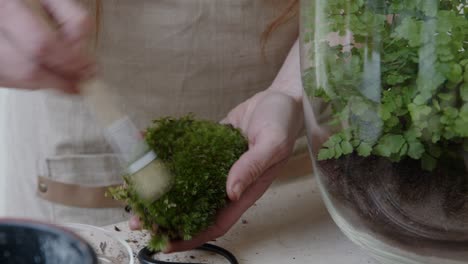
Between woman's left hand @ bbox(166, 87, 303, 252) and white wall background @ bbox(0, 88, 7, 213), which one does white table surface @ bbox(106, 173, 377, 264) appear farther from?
white wall background @ bbox(0, 88, 7, 213)

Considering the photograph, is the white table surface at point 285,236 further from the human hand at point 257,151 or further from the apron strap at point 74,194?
the apron strap at point 74,194

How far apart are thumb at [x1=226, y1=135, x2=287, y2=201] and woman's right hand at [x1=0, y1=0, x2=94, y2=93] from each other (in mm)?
158

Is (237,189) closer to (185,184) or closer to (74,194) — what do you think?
(185,184)

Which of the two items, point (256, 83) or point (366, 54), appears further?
point (256, 83)

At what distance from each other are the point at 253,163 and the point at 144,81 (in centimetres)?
24

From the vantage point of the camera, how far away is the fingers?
46 centimetres

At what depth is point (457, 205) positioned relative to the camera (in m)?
0.50

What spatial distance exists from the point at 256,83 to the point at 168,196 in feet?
1.03

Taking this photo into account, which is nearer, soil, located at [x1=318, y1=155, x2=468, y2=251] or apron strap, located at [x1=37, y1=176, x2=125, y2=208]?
soil, located at [x1=318, y1=155, x2=468, y2=251]

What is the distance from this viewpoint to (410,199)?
503mm

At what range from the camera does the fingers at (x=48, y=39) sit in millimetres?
463

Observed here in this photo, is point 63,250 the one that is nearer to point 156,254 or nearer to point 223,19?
point 156,254

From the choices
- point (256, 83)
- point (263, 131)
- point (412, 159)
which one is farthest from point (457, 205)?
point (256, 83)

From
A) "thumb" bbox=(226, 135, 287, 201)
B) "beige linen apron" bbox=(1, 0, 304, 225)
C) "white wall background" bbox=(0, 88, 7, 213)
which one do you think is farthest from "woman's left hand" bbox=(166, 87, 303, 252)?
"white wall background" bbox=(0, 88, 7, 213)
